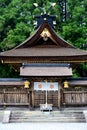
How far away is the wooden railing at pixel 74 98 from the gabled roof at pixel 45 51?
3.10m

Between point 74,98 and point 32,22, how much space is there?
15240mm

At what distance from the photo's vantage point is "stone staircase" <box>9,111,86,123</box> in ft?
59.8

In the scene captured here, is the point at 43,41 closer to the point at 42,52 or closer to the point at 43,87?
the point at 42,52

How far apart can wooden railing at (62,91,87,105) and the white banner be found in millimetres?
815

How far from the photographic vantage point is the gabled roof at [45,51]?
73.2 ft

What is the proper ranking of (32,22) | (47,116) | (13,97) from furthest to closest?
1. (32,22)
2. (13,97)
3. (47,116)

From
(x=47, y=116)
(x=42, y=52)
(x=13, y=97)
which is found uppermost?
(x=42, y=52)

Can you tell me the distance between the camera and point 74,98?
20.6 m

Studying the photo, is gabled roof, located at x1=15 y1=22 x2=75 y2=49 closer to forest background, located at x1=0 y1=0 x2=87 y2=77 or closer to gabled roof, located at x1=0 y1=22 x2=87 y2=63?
gabled roof, located at x1=0 y1=22 x2=87 y2=63

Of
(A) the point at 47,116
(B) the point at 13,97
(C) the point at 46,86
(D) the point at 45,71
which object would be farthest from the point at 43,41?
(A) the point at 47,116
